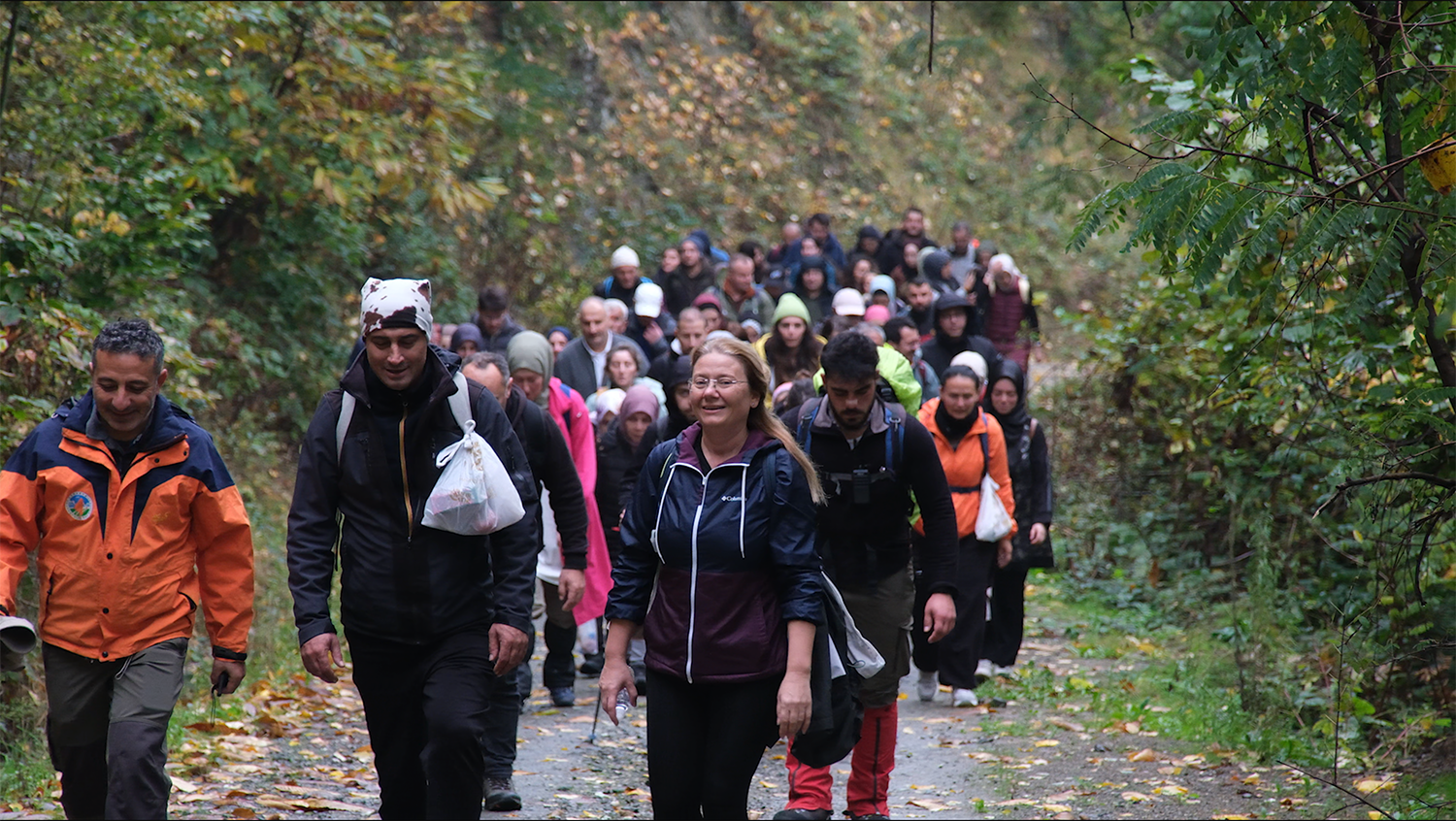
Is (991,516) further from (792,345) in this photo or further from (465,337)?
(465,337)

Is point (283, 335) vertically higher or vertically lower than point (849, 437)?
higher

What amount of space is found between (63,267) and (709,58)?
23224 millimetres

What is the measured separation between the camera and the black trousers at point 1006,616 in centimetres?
978

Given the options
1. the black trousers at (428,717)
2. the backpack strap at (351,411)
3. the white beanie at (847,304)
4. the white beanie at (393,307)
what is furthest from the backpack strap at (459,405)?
the white beanie at (847,304)

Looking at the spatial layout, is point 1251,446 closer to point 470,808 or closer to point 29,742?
point 470,808

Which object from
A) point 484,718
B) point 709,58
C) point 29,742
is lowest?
point 29,742

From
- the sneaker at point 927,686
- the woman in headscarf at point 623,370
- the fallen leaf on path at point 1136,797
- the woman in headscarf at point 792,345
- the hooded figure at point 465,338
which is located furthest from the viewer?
the woman in headscarf at point 792,345

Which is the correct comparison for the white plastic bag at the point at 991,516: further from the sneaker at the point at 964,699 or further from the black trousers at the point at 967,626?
the sneaker at the point at 964,699

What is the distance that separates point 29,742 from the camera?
716 cm

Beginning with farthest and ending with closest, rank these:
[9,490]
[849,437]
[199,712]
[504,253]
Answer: [504,253] < [199,712] < [849,437] < [9,490]

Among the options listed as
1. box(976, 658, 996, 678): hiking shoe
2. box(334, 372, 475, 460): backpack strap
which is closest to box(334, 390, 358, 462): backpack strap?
box(334, 372, 475, 460): backpack strap

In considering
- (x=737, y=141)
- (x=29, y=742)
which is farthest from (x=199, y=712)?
(x=737, y=141)

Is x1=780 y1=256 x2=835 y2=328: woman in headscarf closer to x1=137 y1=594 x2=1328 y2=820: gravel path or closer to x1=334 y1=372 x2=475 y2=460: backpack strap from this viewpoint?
x1=137 y1=594 x2=1328 y2=820: gravel path

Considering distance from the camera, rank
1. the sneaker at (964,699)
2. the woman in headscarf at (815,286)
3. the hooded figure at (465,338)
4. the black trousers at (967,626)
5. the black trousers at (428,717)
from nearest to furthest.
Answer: the black trousers at (428,717) → the black trousers at (967,626) → the sneaker at (964,699) → the hooded figure at (465,338) → the woman in headscarf at (815,286)
